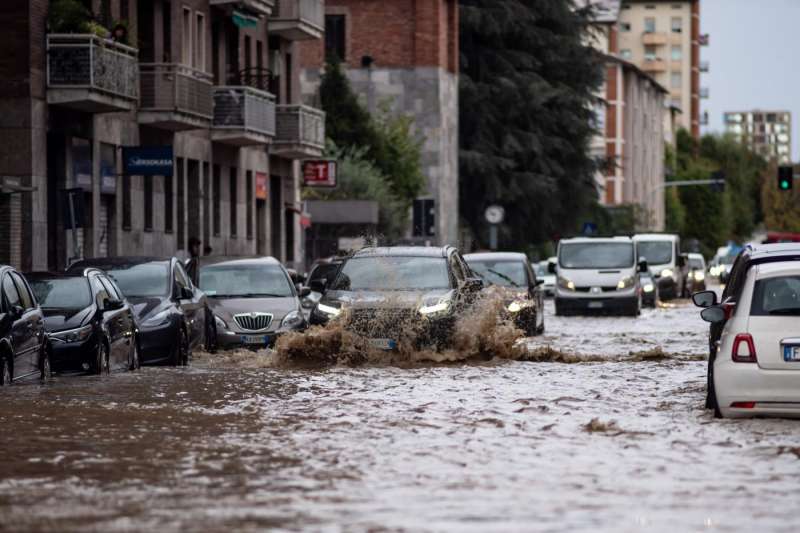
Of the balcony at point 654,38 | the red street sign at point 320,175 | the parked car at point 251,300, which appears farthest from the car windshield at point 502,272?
the balcony at point 654,38

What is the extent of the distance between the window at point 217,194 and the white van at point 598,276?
895 centimetres

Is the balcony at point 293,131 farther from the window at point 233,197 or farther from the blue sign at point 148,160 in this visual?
the blue sign at point 148,160

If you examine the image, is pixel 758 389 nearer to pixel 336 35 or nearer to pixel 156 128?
pixel 156 128

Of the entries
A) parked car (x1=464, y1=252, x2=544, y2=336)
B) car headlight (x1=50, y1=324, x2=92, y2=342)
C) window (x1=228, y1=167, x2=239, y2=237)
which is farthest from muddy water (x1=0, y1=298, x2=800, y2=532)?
window (x1=228, y1=167, x2=239, y2=237)

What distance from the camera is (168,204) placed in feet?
157

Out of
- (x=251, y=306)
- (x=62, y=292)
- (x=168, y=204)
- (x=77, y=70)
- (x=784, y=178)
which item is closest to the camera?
(x=62, y=292)

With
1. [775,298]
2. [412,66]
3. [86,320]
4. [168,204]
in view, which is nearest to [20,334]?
[86,320]

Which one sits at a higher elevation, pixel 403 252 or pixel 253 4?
pixel 253 4

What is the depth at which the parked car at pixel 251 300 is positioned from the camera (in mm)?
29578

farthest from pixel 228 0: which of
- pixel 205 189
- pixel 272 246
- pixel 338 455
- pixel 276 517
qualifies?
pixel 276 517

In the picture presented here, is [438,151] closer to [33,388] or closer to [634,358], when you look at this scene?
[634,358]

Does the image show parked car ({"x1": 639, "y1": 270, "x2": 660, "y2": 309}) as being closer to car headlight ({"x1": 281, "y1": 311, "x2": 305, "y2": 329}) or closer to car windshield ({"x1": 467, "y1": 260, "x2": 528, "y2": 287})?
car windshield ({"x1": 467, "y1": 260, "x2": 528, "y2": 287})

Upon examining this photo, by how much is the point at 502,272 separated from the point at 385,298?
13156 millimetres

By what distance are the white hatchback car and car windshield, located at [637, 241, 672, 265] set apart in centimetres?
4565
